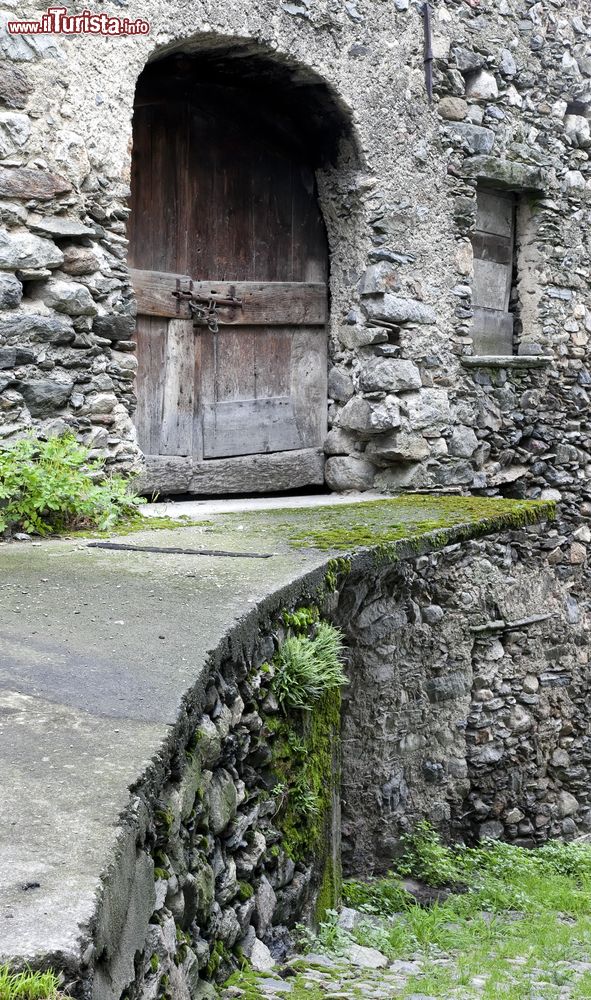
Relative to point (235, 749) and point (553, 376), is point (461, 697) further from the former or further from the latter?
point (235, 749)

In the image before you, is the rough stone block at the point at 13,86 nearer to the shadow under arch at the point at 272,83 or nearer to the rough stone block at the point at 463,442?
the shadow under arch at the point at 272,83

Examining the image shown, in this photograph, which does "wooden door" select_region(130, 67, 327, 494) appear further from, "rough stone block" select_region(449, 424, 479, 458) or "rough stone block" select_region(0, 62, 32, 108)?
"rough stone block" select_region(0, 62, 32, 108)

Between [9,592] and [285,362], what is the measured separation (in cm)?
347

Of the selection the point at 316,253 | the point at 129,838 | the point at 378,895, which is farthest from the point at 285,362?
the point at 129,838

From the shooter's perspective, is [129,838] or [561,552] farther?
[561,552]

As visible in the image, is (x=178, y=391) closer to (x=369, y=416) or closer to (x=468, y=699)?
(x=369, y=416)

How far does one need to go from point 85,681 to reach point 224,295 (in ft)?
12.8

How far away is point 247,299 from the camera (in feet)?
19.0

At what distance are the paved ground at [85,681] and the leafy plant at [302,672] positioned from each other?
0.18m

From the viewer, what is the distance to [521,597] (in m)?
6.31

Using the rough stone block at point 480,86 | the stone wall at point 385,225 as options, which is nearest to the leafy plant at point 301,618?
the stone wall at point 385,225

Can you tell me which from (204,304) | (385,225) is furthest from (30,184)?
(385,225)

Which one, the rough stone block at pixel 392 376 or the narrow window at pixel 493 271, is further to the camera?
the narrow window at pixel 493 271

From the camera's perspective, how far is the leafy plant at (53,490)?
13.1ft
